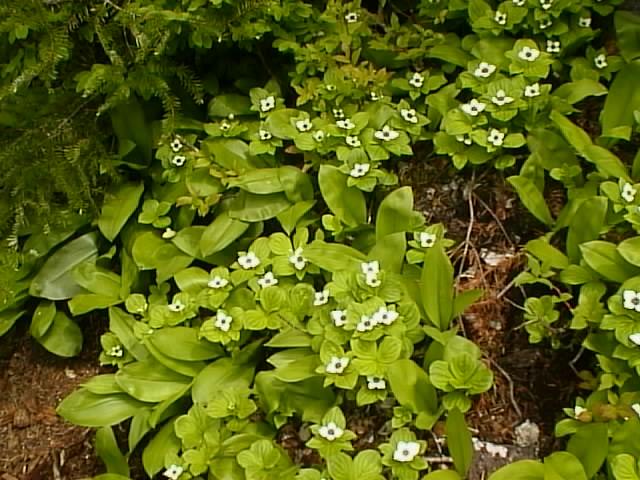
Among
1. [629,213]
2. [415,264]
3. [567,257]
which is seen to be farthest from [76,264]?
[629,213]

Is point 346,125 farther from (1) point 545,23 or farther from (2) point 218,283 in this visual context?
(1) point 545,23

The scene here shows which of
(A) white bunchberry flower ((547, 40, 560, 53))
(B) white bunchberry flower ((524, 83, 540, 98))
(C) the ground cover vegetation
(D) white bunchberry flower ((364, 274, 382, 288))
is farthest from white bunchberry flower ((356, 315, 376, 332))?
(A) white bunchberry flower ((547, 40, 560, 53))

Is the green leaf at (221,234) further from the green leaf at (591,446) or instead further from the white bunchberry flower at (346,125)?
the green leaf at (591,446)

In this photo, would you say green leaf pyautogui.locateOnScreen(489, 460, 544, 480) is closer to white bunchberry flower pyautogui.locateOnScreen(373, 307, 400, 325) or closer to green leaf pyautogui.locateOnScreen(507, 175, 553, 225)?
white bunchberry flower pyautogui.locateOnScreen(373, 307, 400, 325)

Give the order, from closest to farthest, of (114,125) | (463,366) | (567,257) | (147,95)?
1. (463,366)
2. (567,257)
3. (147,95)
4. (114,125)

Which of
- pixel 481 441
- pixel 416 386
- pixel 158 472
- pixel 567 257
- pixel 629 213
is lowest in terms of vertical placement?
pixel 158 472

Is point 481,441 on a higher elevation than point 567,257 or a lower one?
lower

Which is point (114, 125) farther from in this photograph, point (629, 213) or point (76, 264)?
point (629, 213)

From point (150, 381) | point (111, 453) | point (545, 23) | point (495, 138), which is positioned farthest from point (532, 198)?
point (111, 453)
